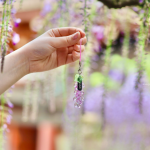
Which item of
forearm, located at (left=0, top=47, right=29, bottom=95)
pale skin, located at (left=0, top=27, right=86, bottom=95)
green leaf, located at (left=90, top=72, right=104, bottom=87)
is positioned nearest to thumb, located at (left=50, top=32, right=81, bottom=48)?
pale skin, located at (left=0, top=27, right=86, bottom=95)

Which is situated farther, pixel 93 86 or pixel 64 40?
pixel 93 86

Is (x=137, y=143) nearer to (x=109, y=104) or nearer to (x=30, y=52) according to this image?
(x=109, y=104)

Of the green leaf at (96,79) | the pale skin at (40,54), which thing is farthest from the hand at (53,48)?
the green leaf at (96,79)

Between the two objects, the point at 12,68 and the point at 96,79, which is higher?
the point at 12,68

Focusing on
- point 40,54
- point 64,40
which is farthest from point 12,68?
point 64,40

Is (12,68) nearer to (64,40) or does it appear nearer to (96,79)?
(64,40)

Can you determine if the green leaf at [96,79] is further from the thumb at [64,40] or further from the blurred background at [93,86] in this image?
the thumb at [64,40]

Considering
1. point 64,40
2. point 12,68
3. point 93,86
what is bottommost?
point 93,86
